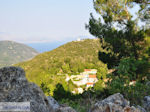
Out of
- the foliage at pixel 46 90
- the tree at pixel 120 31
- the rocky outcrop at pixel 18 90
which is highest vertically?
the tree at pixel 120 31

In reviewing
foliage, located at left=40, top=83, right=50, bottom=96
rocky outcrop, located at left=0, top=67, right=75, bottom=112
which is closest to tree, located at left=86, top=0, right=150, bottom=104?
rocky outcrop, located at left=0, top=67, right=75, bottom=112

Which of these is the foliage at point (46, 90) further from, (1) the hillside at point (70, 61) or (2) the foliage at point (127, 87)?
(1) the hillside at point (70, 61)

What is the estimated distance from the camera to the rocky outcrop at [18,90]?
245 cm

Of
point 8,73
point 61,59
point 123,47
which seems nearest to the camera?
point 8,73

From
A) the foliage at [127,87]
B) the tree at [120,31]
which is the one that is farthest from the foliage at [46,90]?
the foliage at [127,87]

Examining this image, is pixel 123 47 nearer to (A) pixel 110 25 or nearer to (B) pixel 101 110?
(A) pixel 110 25

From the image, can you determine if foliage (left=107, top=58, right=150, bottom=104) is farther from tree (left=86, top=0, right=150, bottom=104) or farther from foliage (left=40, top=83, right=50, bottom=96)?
foliage (left=40, top=83, right=50, bottom=96)

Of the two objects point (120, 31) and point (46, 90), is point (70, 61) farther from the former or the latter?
point (120, 31)

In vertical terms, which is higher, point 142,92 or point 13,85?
point 13,85

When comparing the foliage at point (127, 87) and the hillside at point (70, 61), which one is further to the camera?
Result: the hillside at point (70, 61)

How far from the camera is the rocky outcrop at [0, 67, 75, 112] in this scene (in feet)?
8.02

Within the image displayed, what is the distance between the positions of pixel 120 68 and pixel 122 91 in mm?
1132

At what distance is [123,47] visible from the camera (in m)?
12.0

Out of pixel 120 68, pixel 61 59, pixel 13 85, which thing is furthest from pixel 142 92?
pixel 61 59
